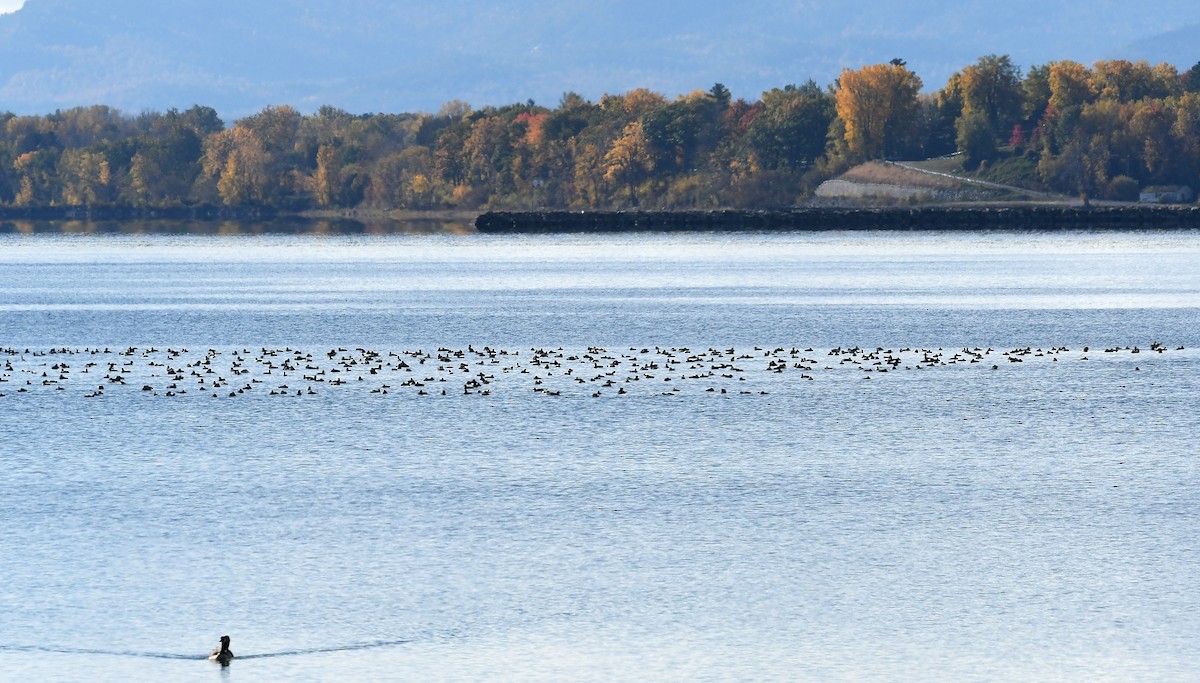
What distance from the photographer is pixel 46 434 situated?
1610 inches

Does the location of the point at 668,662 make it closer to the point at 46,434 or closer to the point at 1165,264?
the point at 46,434

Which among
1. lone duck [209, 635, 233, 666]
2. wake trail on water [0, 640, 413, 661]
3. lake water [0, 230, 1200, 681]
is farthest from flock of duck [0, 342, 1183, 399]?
lone duck [209, 635, 233, 666]

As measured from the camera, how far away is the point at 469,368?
5547cm

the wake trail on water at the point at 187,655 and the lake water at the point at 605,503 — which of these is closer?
the wake trail on water at the point at 187,655

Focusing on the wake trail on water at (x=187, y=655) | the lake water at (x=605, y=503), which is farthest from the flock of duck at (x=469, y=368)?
the wake trail on water at (x=187, y=655)

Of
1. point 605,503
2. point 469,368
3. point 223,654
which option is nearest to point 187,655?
point 223,654

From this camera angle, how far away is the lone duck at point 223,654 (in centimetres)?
2142

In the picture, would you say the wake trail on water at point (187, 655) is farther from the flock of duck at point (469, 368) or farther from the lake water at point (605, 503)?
the flock of duck at point (469, 368)

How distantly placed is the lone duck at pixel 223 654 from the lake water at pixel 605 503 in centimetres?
16

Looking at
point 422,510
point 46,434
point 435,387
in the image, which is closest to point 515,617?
point 422,510

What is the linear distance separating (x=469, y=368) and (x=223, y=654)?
34.1m

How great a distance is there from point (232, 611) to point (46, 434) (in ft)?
61.1

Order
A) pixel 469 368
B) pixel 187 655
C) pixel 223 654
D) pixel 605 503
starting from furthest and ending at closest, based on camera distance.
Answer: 1. pixel 469 368
2. pixel 605 503
3. pixel 187 655
4. pixel 223 654

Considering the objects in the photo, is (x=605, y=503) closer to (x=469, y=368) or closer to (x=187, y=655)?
(x=187, y=655)
